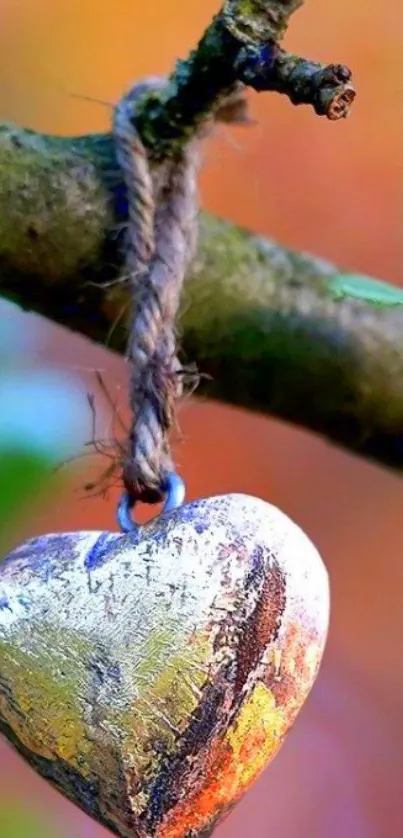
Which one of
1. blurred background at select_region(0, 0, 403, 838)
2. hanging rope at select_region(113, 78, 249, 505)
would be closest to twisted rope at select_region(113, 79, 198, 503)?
hanging rope at select_region(113, 78, 249, 505)

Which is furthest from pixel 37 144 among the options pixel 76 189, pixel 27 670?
pixel 27 670

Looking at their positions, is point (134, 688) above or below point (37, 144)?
below

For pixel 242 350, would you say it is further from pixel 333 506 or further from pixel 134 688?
pixel 333 506

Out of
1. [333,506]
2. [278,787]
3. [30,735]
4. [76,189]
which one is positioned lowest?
[278,787]

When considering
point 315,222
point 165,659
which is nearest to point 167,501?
point 165,659

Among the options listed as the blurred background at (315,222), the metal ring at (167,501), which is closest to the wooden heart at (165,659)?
the metal ring at (167,501)

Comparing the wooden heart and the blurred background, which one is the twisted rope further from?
the blurred background

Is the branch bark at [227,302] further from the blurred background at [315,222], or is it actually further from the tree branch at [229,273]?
the blurred background at [315,222]
